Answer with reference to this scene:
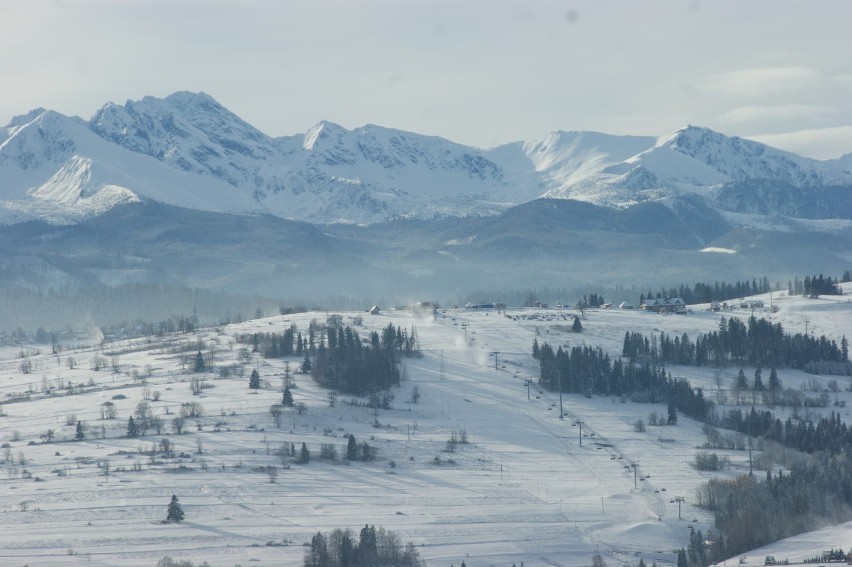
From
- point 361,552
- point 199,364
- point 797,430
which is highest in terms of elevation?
point 199,364

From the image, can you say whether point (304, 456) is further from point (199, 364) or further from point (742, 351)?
point (742, 351)

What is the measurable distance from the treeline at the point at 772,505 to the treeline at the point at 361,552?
69.5 ft

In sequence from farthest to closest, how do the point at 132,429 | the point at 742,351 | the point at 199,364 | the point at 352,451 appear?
the point at 742,351, the point at 199,364, the point at 132,429, the point at 352,451

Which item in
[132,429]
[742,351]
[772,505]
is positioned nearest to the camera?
[772,505]

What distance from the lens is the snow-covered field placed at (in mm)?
113750

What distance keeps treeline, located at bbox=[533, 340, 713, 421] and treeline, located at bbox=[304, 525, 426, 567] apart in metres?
70.1

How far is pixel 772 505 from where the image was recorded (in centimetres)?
11888

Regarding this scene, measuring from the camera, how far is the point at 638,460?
147125 millimetres

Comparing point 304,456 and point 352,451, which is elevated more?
point 352,451

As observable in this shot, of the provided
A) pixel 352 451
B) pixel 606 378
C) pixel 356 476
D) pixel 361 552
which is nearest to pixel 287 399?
pixel 352 451

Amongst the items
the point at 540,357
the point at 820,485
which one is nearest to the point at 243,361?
the point at 540,357

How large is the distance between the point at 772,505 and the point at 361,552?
1336 inches

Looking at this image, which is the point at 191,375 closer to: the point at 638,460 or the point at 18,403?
the point at 18,403

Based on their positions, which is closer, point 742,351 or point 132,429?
point 132,429
